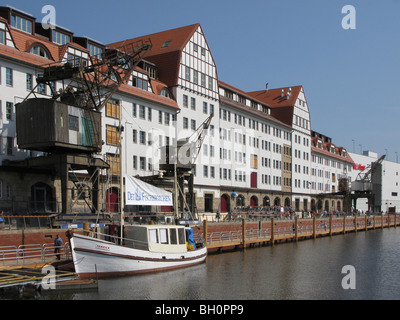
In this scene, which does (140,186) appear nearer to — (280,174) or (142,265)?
(142,265)

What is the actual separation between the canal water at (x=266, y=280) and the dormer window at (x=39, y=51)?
23621mm

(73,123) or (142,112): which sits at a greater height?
(142,112)

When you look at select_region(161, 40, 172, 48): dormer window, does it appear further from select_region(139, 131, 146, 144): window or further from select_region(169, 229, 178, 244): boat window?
select_region(169, 229, 178, 244): boat window

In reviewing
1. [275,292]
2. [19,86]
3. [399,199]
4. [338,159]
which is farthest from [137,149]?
[399,199]

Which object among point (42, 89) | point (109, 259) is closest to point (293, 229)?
point (42, 89)

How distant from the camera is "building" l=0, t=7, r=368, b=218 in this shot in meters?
43.6

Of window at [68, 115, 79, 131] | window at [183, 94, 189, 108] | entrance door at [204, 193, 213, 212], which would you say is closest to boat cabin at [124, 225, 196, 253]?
window at [68, 115, 79, 131]

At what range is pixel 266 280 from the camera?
109 ft

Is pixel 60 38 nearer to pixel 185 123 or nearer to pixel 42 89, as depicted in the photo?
pixel 42 89

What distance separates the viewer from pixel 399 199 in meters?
142

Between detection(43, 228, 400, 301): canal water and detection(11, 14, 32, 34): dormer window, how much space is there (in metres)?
26.4

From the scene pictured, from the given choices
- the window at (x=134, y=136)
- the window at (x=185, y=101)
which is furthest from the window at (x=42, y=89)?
the window at (x=185, y=101)

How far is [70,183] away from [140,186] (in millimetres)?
12886

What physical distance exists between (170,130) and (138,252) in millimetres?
32297
